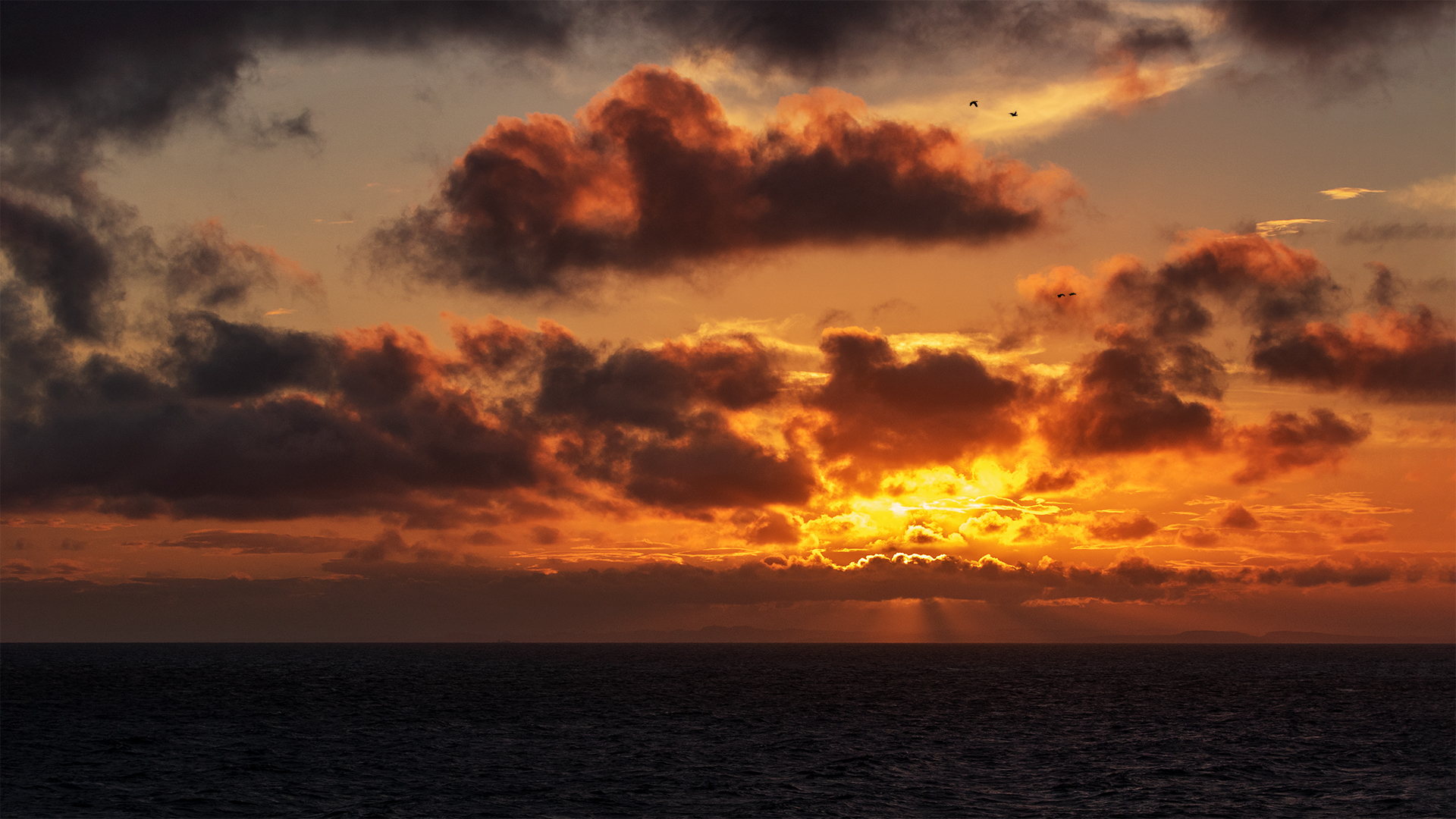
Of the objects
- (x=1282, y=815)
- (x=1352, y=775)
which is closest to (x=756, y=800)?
(x=1282, y=815)

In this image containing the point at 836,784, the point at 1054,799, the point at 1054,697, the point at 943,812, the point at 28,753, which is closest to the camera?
the point at 943,812

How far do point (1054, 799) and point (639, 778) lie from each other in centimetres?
2668

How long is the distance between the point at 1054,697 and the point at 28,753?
394 ft

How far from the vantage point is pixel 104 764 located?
7694 centimetres

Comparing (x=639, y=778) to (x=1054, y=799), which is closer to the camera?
(x=1054, y=799)

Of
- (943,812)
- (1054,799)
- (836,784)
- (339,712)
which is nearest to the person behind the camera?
(943,812)

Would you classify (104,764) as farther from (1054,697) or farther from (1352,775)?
(1054,697)

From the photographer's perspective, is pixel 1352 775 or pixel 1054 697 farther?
pixel 1054 697

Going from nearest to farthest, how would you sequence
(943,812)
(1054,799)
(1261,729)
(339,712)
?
(943,812)
(1054,799)
(1261,729)
(339,712)

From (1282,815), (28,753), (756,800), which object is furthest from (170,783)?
(1282,815)

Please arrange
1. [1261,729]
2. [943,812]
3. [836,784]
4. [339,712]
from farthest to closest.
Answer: [339,712] → [1261,729] → [836,784] → [943,812]

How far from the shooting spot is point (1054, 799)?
6556 centimetres

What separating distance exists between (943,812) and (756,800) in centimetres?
1106

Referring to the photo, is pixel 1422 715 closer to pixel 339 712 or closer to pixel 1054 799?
pixel 1054 799
